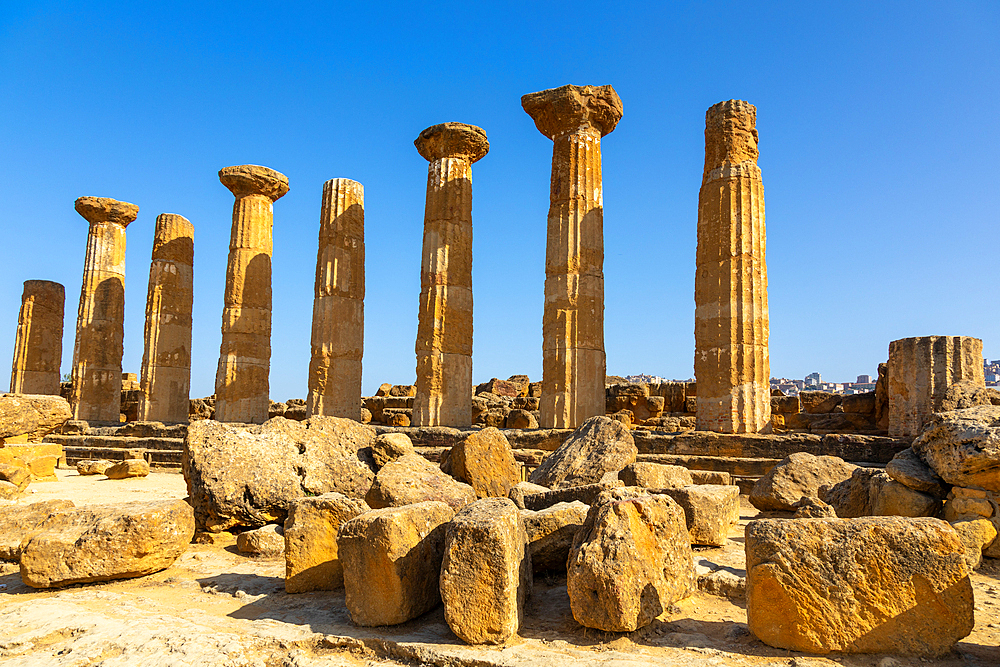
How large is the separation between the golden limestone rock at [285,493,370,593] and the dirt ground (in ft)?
0.42

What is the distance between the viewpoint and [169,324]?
1805 cm

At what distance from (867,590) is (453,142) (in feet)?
39.7

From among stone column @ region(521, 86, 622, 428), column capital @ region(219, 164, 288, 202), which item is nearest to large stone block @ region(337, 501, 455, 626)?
stone column @ region(521, 86, 622, 428)

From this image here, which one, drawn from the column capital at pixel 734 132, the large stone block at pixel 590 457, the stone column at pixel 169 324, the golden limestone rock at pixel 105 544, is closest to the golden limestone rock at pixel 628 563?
the large stone block at pixel 590 457

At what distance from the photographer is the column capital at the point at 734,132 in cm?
1098

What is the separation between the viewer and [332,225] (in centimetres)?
1503

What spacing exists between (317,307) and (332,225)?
75.1 inches

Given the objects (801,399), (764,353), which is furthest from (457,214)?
(801,399)

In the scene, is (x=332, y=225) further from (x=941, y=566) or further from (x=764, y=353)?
(x=941, y=566)

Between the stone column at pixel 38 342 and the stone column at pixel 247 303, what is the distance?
29.2 ft

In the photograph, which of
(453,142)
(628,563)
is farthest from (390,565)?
(453,142)

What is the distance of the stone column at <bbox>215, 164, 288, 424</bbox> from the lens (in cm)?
1580

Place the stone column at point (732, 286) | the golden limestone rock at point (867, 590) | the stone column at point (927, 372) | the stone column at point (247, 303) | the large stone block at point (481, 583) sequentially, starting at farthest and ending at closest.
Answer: the stone column at point (247, 303) → the stone column at point (732, 286) → the stone column at point (927, 372) → the large stone block at point (481, 583) → the golden limestone rock at point (867, 590)

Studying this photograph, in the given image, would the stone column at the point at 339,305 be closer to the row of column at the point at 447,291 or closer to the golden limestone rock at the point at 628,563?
the row of column at the point at 447,291
